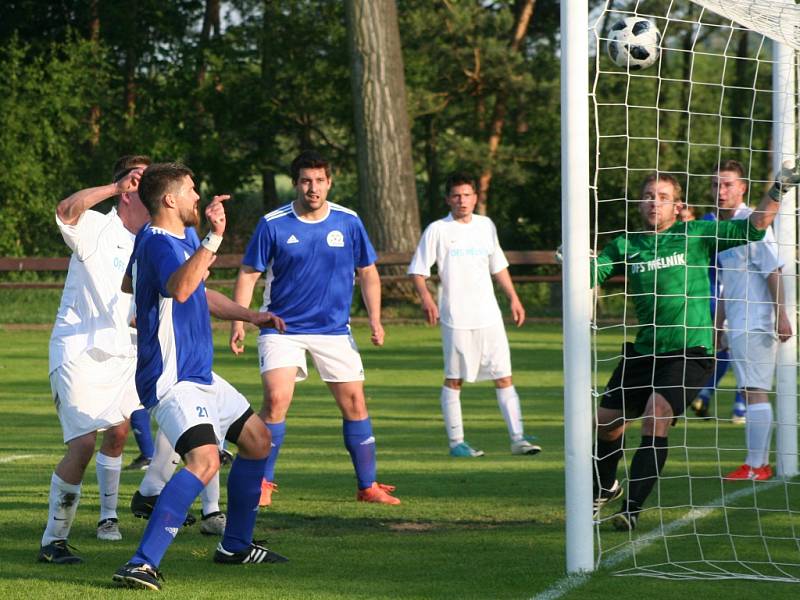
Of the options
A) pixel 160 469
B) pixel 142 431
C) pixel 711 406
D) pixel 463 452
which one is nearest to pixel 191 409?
pixel 160 469

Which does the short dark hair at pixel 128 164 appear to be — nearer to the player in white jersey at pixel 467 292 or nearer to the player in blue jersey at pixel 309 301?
the player in blue jersey at pixel 309 301

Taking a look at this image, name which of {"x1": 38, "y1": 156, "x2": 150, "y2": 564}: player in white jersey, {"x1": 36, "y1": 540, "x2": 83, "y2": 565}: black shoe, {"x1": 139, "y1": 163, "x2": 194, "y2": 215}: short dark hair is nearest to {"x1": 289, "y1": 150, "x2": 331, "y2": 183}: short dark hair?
{"x1": 38, "y1": 156, "x2": 150, "y2": 564}: player in white jersey

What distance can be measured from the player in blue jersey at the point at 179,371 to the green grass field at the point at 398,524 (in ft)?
1.08

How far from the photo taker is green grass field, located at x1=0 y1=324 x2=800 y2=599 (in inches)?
224

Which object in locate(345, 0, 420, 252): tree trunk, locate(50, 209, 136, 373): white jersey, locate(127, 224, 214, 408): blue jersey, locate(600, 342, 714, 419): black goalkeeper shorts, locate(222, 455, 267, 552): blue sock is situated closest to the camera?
locate(127, 224, 214, 408): blue jersey

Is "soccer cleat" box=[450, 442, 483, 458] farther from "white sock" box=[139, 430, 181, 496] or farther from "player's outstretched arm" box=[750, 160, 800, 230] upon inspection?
"player's outstretched arm" box=[750, 160, 800, 230]

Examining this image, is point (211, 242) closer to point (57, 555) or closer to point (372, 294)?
point (57, 555)

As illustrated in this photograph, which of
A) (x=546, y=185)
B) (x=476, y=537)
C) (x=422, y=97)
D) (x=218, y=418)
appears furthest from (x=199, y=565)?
(x=546, y=185)

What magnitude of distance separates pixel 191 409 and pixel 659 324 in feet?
9.21

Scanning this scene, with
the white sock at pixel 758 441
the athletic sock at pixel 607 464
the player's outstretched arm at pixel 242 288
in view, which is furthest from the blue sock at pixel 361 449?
the white sock at pixel 758 441

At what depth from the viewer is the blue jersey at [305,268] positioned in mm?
8297

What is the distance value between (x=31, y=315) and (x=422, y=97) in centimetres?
1242

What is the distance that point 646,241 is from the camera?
7324 mm

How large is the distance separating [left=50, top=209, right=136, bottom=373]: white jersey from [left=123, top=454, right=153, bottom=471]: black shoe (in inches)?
99.6
